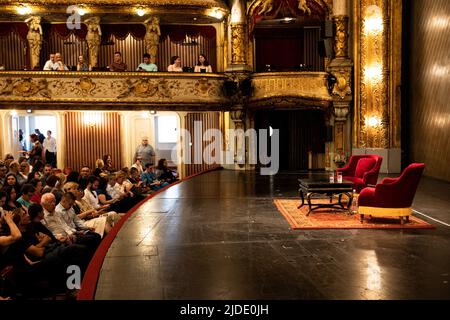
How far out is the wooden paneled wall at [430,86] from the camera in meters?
11.0

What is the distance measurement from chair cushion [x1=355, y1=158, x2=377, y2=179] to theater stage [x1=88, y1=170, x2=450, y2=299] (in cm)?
172

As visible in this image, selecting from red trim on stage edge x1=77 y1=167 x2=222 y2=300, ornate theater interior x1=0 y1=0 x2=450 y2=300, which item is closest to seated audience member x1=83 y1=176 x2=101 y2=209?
ornate theater interior x1=0 y1=0 x2=450 y2=300

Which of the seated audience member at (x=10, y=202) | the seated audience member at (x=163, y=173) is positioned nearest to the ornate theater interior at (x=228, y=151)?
the seated audience member at (x=10, y=202)

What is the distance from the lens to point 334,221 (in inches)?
268

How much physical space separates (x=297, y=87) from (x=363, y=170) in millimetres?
3957

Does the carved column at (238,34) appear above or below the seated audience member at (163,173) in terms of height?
above

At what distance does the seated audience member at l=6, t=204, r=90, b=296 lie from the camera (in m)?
4.33

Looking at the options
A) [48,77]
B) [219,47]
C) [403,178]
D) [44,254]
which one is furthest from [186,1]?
[44,254]

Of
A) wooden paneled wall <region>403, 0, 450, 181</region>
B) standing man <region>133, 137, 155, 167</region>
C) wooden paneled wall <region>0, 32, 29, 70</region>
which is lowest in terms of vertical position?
standing man <region>133, 137, 155, 167</region>

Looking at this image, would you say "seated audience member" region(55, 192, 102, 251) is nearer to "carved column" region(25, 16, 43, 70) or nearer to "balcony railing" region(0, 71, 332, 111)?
"balcony railing" region(0, 71, 332, 111)

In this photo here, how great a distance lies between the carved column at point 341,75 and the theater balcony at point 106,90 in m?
2.96

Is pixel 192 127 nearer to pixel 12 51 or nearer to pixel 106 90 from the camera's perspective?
pixel 106 90

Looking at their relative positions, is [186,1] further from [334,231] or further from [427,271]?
[427,271]

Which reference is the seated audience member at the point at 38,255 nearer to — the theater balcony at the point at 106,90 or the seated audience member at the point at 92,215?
the seated audience member at the point at 92,215
